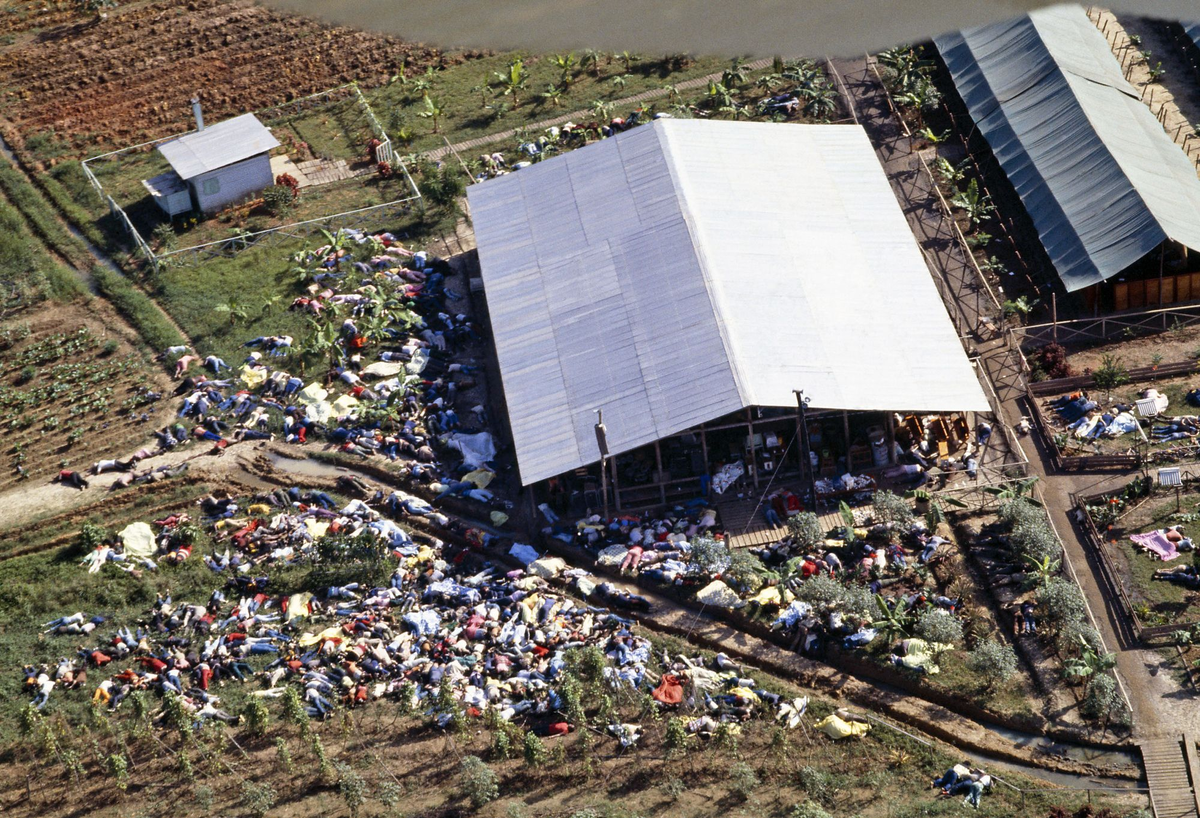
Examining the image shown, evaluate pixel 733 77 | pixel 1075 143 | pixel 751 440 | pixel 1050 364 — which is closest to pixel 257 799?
pixel 751 440

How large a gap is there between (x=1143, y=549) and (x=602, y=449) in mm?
15759

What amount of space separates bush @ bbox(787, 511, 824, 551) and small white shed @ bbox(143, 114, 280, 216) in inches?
1139

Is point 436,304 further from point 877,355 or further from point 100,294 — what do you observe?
point 877,355

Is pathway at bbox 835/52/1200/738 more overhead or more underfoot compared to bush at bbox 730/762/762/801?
more overhead

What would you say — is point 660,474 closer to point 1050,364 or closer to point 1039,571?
point 1039,571

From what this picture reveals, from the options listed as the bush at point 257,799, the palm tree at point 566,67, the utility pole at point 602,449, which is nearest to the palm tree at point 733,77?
the palm tree at point 566,67

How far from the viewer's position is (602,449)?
4078 cm

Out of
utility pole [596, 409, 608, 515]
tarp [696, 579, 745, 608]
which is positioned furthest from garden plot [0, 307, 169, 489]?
tarp [696, 579, 745, 608]

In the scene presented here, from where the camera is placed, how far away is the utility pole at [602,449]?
4075 centimetres

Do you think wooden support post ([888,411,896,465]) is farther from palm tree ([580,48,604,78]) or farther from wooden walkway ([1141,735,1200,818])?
palm tree ([580,48,604,78])

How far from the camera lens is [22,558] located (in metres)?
41.8

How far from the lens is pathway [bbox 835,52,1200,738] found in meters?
35.5

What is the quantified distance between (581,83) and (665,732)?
3685 cm

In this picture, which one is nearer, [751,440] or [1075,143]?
[751,440]
